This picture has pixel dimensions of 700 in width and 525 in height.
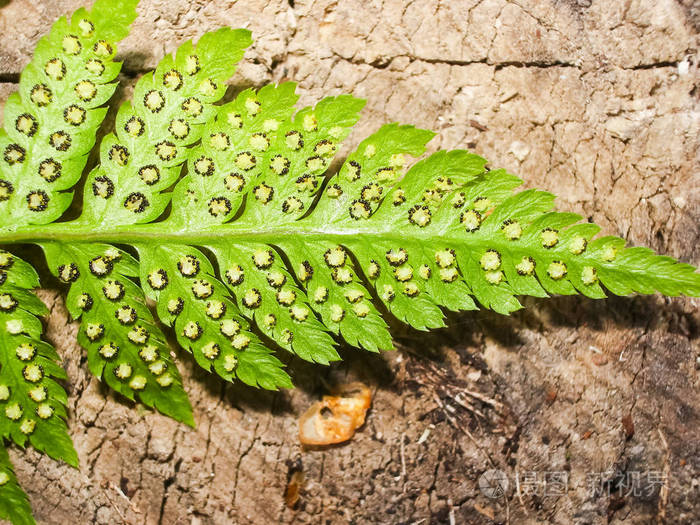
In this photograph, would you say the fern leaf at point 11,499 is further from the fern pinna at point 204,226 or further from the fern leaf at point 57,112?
the fern leaf at point 57,112

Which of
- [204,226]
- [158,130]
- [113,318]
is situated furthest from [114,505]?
[158,130]

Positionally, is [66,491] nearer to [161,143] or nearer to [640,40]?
[161,143]

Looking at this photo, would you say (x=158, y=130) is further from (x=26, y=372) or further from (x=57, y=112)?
(x=26, y=372)

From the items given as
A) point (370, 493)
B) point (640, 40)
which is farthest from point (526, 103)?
point (370, 493)

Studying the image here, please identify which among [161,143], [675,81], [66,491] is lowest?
[66,491]

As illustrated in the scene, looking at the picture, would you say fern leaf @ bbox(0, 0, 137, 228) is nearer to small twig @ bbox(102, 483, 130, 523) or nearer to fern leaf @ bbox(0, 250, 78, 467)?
fern leaf @ bbox(0, 250, 78, 467)

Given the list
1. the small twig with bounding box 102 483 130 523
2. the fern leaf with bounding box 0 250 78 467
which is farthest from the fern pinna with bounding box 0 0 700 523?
the small twig with bounding box 102 483 130 523

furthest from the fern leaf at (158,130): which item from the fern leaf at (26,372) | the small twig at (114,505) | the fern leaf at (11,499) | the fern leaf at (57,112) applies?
the small twig at (114,505)
